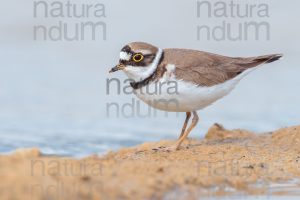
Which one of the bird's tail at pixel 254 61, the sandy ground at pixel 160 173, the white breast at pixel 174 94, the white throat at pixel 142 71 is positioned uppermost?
the bird's tail at pixel 254 61

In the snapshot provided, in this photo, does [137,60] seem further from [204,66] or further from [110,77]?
[110,77]

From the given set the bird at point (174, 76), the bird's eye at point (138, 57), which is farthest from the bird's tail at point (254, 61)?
the bird's eye at point (138, 57)

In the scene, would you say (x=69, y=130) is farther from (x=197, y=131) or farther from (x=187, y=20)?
(x=187, y=20)

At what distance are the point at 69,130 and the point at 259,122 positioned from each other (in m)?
3.45

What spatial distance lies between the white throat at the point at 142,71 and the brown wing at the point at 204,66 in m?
0.12

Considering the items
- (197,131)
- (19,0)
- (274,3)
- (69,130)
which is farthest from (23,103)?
(274,3)

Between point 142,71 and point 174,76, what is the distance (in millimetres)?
423

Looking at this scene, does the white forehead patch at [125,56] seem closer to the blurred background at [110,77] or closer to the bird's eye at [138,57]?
the bird's eye at [138,57]

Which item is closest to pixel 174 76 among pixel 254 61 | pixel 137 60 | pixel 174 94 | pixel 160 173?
pixel 174 94

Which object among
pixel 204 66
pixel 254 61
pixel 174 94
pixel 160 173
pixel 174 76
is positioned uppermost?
pixel 254 61

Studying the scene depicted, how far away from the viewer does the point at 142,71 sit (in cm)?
877

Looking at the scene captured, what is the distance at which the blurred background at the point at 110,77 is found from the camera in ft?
37.9

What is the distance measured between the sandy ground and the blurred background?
241 centimetres

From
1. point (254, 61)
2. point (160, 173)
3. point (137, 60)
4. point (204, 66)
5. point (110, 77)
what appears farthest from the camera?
point (110, 77)
